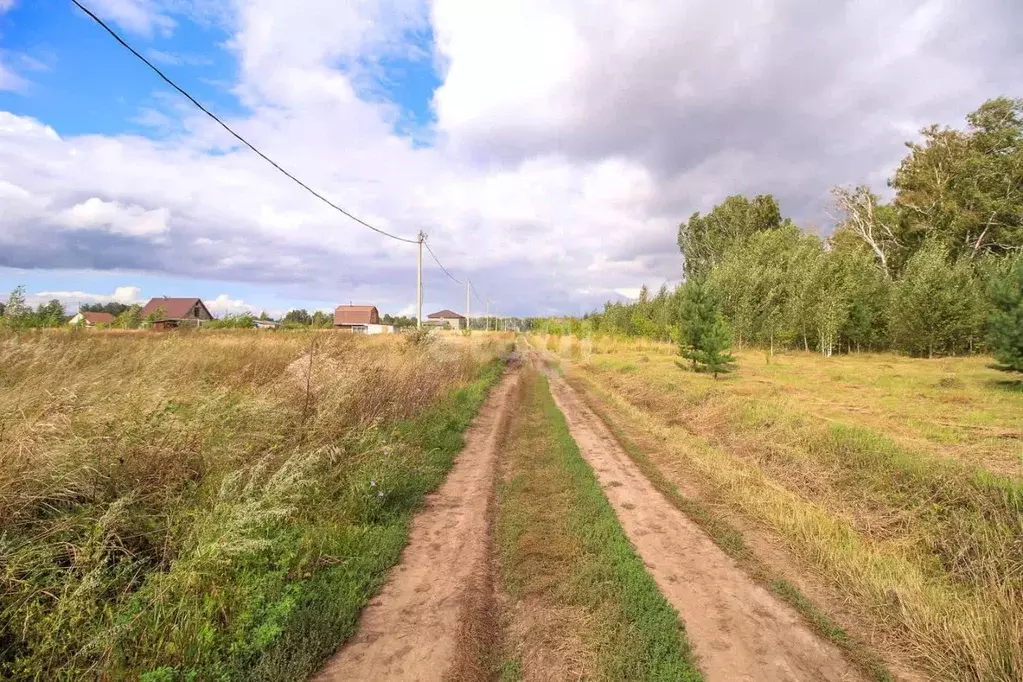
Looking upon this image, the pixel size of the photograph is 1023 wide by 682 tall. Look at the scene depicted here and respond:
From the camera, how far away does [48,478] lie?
144 inches

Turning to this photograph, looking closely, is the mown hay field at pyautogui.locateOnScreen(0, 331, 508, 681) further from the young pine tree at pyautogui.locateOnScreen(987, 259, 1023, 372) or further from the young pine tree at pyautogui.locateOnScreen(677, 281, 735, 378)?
the young pine tree at pyautogui.locateOnScreen(987, 259, 1023, 372)

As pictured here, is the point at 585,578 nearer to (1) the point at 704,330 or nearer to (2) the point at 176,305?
(1) the point at 704,330

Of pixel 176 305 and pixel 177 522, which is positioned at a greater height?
pixel 176 305

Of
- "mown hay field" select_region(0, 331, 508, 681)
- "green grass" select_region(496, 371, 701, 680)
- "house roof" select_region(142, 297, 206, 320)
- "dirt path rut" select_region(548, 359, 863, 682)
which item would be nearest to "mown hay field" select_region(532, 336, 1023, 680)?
"dirt path rut" select_region(548, 359, 863, 682)

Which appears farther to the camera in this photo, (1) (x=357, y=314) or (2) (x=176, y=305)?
(1) (x=357, y=314)

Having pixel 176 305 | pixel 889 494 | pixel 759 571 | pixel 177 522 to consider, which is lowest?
pixel 759 571

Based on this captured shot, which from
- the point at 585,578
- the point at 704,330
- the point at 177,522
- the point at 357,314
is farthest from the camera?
the point at 357,314

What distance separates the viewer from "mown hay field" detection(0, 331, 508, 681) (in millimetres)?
2998

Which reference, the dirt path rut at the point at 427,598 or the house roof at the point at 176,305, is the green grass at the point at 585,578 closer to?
the dirt path rut at the point at 427,598

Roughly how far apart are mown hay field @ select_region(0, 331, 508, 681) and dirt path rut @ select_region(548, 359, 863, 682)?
2679 mm

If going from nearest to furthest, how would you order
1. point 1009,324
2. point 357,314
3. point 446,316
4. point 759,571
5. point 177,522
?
point 177,522, point 759,571, point 1009,324, point 357,314, point 446,316

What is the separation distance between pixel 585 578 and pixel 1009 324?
21128mm

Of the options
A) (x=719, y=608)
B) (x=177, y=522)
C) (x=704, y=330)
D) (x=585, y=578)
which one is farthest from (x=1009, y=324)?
(x=177, y=522)

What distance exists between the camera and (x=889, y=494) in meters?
6.34
